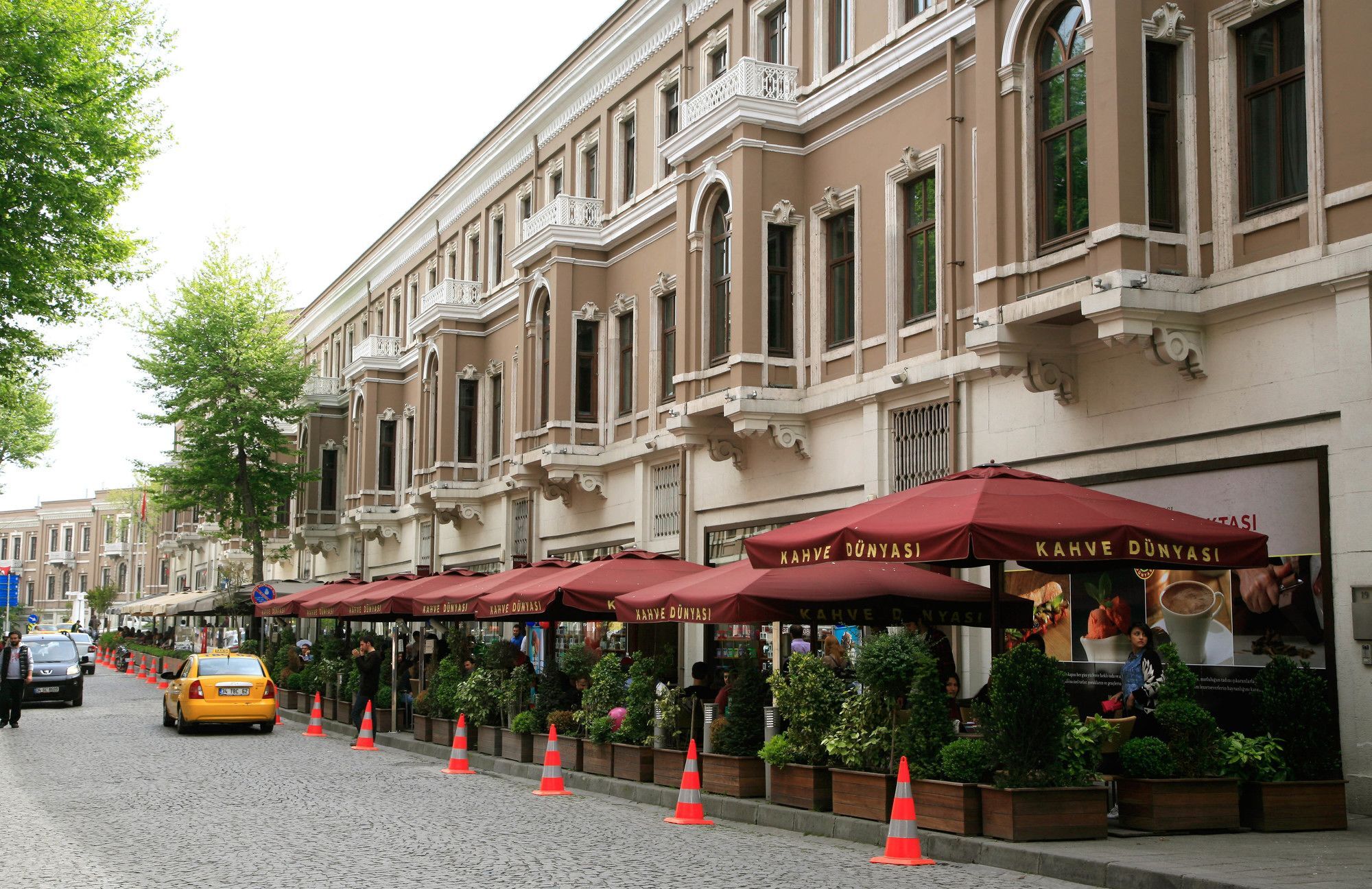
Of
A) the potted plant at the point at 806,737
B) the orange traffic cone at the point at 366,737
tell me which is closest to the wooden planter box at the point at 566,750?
the potted plant at the point at 806,737

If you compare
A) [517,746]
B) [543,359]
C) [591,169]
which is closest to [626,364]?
[543,359]

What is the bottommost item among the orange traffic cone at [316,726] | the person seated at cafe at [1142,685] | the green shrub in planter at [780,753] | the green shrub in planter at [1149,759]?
Answer: the orange traffic cone at [316,726]

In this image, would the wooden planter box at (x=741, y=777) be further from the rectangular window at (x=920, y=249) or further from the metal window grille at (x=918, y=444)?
the rectangular window at (x=920, y=249)

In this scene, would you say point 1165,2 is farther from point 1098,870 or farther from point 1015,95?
point 1098,870

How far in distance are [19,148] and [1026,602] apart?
2084cm

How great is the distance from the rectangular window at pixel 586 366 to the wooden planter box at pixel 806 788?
18.0 m

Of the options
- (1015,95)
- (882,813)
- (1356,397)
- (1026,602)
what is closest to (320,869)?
(882,813)

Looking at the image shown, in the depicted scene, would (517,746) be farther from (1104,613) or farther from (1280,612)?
(1280,612)

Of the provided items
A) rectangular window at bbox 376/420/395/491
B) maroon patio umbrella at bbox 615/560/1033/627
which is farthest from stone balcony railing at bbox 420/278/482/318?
maroon patio umbrella at bbox 615/560/1033/627

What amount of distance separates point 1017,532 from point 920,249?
949 centimetres

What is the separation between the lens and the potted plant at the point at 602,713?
18.5m

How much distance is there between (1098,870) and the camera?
1031 centimetres

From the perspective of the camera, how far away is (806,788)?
14.3m

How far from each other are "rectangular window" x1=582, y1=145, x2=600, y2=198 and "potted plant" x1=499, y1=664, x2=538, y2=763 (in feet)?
47.2
